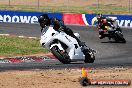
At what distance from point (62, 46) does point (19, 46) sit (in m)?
10.7

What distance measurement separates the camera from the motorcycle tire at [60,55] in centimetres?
1666

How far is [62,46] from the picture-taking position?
16734 millimetres

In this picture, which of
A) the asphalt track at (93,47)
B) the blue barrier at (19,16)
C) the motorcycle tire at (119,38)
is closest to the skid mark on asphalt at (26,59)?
the asphalt track at (93,47)

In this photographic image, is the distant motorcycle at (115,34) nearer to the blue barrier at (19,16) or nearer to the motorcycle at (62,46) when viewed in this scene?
the motorcycle at (62,46)

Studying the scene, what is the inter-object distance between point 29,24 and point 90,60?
25866 mm

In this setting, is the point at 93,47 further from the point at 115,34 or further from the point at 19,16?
the point at 19,16

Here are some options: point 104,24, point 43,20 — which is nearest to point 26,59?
point 43,20

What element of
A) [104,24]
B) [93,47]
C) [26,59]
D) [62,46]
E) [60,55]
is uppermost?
[62,46]

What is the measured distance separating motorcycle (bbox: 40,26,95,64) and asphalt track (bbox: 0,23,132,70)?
0.47m

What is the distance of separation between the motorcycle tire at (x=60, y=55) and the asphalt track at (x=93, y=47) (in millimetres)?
219

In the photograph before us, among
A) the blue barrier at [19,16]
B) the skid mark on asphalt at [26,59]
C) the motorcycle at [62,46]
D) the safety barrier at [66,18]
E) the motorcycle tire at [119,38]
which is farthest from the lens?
the blue barrier at [19,16]

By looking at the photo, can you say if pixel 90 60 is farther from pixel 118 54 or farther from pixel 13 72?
pixel 118 54

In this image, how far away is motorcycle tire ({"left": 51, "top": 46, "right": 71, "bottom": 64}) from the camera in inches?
656

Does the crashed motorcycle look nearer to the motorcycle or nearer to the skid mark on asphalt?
the skid mark on asphalt
